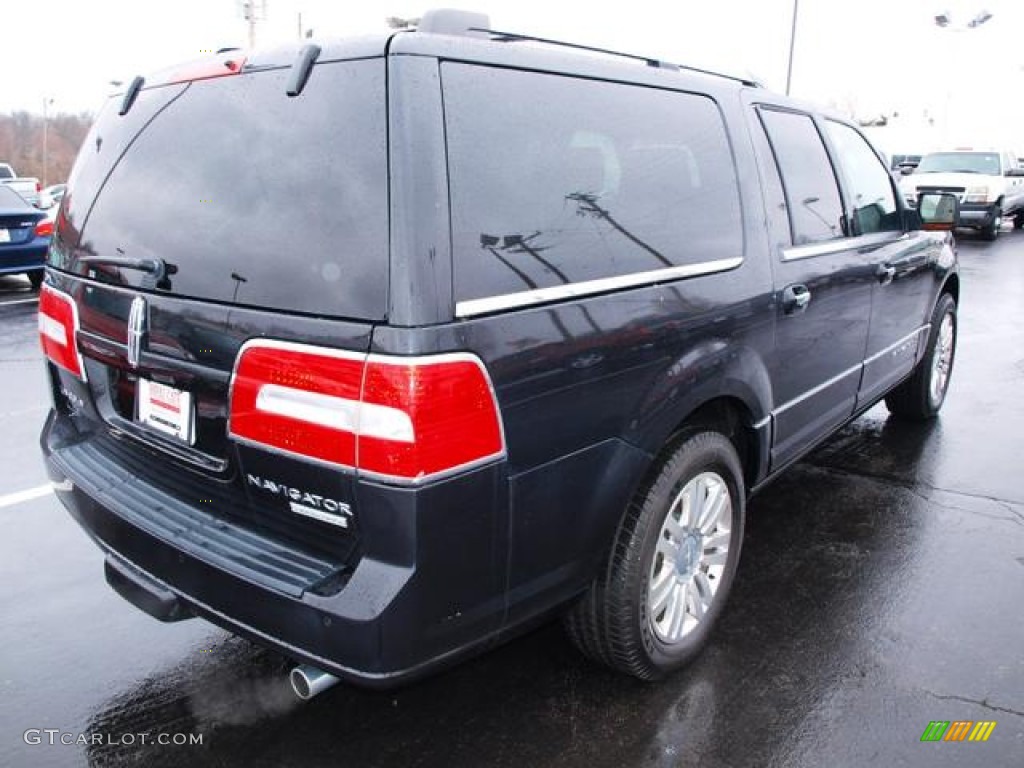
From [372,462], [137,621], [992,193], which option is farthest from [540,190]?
[992,193]

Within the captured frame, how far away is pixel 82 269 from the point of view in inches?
100

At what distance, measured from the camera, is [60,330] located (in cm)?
271

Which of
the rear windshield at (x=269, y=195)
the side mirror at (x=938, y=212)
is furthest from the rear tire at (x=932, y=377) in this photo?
the rear windshield at (x=269, y=195)

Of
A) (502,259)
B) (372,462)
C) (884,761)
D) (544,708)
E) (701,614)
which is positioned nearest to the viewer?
(372,462)

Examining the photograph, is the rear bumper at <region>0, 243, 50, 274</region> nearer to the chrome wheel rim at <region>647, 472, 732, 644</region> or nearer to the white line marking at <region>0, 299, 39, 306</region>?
the white line marking at <region>0, 299, 39, 306</region>

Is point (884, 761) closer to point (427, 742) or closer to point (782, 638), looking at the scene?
point (782, 638)

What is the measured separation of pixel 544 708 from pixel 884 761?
39.6 inches

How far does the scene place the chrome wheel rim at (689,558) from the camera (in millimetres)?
2676

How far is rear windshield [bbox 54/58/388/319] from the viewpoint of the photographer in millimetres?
1867

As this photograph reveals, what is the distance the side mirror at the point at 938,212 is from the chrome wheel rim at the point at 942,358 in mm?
656

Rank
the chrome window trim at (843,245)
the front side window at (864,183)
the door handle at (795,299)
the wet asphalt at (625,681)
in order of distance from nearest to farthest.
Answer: the wet asphalt at (625,681)
the door handle at (795,299)
the chrome window trim at (843,245)
the front side window at (864,183)

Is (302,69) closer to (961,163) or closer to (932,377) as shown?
(932,377)

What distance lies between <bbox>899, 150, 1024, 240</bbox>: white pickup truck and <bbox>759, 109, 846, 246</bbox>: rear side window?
1521cm

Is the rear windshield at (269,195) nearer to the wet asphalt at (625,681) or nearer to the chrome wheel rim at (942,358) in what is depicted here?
the wet asphalt at (625,681)
